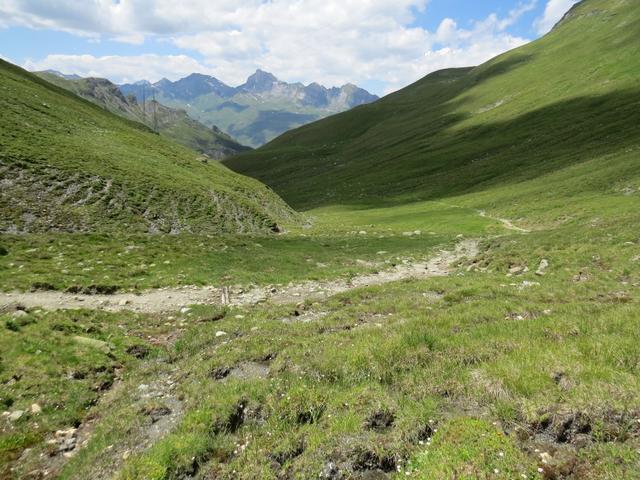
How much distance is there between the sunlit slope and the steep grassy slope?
47.6 meters

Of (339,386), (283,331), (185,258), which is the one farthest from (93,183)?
(339,386)

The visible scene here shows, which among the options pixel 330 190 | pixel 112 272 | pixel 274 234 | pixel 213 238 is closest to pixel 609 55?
pixel 330 190

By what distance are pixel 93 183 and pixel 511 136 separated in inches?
3981

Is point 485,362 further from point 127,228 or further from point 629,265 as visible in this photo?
point 127,228

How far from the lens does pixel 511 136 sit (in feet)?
346

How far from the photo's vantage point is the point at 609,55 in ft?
423

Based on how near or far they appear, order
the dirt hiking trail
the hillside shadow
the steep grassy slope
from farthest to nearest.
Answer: the hillside shadow < the steep grassy slope < the dirt hiking trail

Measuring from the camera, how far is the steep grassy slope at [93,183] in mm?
34228

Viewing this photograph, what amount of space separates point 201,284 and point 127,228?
1501 centimetres

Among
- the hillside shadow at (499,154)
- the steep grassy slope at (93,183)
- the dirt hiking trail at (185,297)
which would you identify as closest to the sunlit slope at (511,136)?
the hillside shadow at (499,154)

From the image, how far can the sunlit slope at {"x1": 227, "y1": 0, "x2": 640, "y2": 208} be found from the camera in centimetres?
7790

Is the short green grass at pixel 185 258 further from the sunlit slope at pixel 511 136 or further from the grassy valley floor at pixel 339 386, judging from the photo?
the sunlit slope at pixel 511 136

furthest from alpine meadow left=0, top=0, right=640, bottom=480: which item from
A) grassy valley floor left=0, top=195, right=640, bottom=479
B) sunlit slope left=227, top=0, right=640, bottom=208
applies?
sunlit slope left=227, top=0, right=640, bottom=208

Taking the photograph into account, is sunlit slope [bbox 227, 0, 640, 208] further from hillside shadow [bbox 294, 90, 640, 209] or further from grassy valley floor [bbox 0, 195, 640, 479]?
grassy valley floor [bbox 0, 195, 640, 479]
